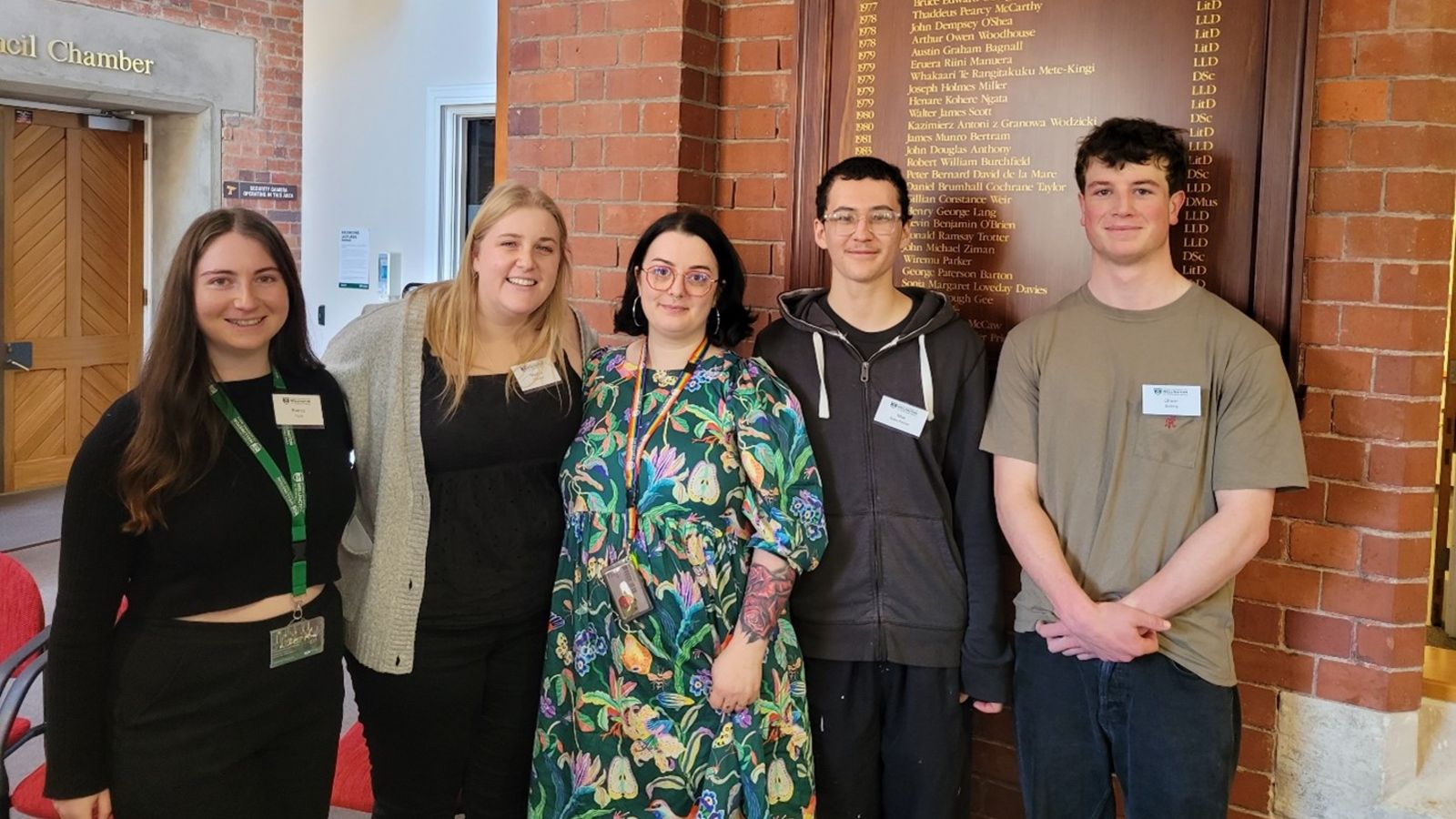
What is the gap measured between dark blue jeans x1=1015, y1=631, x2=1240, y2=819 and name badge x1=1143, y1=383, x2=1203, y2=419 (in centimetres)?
45

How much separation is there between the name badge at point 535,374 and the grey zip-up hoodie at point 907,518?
19.3 inches

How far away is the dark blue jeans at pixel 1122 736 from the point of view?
199 centimetres

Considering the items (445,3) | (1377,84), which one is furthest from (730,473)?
(445,3)

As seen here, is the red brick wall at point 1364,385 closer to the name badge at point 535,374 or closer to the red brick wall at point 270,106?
the name badge at point 535,374

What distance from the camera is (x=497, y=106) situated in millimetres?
3199

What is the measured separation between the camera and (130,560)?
173 centimetres

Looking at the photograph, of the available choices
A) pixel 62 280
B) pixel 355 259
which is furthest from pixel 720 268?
pixel 62 280

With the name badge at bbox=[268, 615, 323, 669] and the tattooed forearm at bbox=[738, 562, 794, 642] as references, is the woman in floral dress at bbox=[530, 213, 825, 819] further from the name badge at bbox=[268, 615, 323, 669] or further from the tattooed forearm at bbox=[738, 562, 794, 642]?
the name badge at bbox=[268, 615, 323, 669]

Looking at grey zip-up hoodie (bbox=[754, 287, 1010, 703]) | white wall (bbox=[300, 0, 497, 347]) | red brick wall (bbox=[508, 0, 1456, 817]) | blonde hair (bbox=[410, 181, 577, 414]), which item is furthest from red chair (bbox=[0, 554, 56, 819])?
white wall (bbox=[300, 0, 497, 347])

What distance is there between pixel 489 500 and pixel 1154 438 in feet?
4.09

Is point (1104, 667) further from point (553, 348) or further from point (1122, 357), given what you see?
point (553, 348)

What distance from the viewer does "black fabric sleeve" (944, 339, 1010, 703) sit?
2.12m

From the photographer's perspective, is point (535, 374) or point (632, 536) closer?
point (632, 536)

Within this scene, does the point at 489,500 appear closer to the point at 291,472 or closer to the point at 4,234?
the point at 291,472
